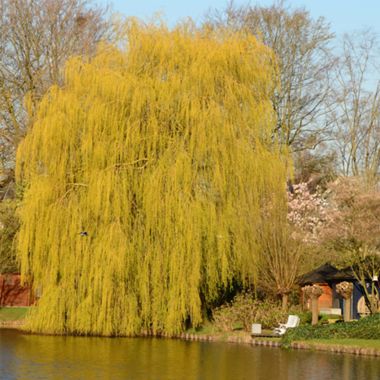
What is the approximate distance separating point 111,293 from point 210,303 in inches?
181

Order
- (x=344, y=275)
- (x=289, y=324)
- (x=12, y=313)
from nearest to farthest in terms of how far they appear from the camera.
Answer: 1. (x=289, y=324)
2. (x=344, y=275)
3. (x=12, y=313)

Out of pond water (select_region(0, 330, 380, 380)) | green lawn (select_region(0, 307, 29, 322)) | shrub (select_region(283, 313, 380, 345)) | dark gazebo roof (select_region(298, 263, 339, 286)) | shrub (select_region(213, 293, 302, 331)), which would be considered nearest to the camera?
pond water (select_region(0, 330, 380, 380))

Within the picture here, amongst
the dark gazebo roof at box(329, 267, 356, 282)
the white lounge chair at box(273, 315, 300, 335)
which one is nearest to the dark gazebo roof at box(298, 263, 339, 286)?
the dark gazebo roof at box(329, 267, 356, 282)

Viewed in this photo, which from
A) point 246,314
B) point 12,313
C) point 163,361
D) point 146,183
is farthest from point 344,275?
point 163,361

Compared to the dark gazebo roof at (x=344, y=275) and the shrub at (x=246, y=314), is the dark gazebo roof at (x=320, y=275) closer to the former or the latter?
the dark gazebo roof at (x=344, y=275)

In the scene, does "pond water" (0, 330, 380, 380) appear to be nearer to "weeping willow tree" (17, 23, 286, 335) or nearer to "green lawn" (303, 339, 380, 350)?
"green lawn" (303, 339, 380, 350)

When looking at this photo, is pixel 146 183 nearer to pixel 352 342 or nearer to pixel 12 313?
pixel 352 342

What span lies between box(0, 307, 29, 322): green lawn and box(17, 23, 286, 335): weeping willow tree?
6909mm

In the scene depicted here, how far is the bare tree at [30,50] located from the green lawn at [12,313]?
658 centimetres

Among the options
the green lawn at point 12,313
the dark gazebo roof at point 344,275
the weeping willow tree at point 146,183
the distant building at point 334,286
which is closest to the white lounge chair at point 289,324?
the weeping willow tree at point 146,183

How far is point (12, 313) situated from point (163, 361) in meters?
18.4

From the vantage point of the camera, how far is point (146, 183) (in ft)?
98.4

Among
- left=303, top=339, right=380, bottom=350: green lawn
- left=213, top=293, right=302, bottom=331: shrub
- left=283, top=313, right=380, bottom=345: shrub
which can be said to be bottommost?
left=303, top=339, right=380, bottom=350: green lawn

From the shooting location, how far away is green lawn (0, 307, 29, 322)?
124 feet
